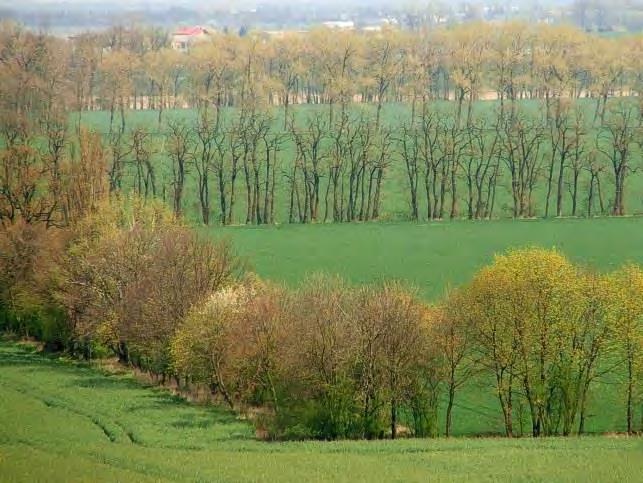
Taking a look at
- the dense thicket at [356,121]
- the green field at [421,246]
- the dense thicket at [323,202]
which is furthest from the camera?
the dense thicket at [356,121]

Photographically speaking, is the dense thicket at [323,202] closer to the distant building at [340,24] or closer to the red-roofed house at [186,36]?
the red-roofed house at [186,36]

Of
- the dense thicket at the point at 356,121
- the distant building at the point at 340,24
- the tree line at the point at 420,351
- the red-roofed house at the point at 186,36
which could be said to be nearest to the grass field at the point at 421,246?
the dense thicket at the point at 356,121

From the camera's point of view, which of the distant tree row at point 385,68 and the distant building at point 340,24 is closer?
the distant tree row at point 385,68

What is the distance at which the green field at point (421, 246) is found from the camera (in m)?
44.9

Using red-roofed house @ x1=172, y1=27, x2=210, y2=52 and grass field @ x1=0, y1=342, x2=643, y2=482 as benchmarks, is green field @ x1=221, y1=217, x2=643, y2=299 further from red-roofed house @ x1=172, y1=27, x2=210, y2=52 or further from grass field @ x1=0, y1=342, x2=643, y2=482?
red-roofed house @ x1=172, y1=27, x2=210, y2=52

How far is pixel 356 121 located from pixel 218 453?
47222 mm

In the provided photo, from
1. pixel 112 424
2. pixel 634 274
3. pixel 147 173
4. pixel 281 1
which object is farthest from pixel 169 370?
pixel 281 1

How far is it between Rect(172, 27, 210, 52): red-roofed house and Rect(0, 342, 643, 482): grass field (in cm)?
4092

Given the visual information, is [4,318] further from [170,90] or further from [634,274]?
[170,90]

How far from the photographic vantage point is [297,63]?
72.6 m

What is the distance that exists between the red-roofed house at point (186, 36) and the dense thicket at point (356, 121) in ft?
2.15

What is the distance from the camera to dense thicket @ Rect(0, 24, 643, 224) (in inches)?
2395

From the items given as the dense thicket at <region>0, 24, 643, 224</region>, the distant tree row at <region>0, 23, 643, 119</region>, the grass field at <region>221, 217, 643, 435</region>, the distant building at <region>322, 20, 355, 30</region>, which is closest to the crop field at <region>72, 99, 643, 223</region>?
the dense thicket at <region>0, 24, 643, 224</region>

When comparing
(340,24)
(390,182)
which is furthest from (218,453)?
(340,24)
